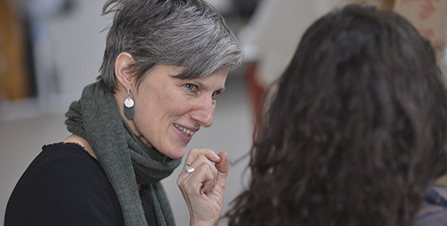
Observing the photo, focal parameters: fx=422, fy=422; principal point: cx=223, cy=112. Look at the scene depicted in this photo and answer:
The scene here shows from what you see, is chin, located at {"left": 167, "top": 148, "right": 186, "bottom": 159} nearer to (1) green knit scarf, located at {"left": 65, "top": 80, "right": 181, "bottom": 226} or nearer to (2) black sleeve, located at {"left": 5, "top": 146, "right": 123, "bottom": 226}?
(1) green knit scarf, located at {"left": 65, "top": 80, "right": 181, "bottom": 226}

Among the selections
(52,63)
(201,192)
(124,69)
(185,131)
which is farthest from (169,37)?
(52,63)

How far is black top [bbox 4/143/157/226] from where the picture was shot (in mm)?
1087

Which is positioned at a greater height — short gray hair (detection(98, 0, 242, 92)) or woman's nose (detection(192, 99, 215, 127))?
short gray hair (detection(98, 0, 242, 92))

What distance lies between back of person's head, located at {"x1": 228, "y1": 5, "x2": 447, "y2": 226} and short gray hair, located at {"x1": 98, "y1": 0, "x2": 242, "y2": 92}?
0.45 meters

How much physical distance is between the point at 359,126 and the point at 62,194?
77 centimetres

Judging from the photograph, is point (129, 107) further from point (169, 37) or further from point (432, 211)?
point (432, 211)

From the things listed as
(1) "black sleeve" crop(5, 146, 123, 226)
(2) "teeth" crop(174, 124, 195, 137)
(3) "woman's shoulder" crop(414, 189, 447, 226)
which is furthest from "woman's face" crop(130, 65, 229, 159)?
(3) "woman's shoulder" crop(414, 189, 447, 226)

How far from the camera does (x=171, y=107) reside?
4.41 ft

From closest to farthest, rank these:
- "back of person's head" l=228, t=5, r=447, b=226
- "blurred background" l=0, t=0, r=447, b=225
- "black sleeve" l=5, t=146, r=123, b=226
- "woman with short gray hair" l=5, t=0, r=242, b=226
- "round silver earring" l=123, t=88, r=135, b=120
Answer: "back of person's head" l=228, t=5, r=447, b=226, "black sleeve" l=5, t=146, r=123, b=226, "woman with short gray hair" l=5, t=0, r=242, b=226, "round silver earring" l=123, t=88, r=135, b=120, "blurred background" l=0, t=0, r=447, b=225

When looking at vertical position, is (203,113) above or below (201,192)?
above

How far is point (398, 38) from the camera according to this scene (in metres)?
0.84

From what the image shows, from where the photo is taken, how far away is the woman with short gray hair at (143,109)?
1223 mm

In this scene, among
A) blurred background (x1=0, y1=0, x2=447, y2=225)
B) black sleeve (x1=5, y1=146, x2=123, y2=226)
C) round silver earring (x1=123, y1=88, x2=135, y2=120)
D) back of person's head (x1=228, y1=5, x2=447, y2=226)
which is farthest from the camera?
blurred background (x1=0, y1=0, x2=447, y2=225)

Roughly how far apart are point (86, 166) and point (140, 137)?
0.23m
